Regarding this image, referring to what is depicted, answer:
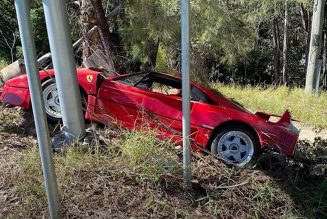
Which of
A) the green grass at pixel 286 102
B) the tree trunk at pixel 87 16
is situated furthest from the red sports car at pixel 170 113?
the green grass at pixel 286 102

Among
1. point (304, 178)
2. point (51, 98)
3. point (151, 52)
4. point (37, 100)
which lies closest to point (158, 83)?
point (51, 98)

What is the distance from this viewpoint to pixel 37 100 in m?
3.84

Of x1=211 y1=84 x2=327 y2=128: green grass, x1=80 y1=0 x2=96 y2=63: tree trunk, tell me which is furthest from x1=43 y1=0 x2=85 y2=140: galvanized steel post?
x1=211 y1=84 x2=327 y2=128: green grass

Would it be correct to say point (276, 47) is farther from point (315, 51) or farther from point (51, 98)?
point (51, 98)

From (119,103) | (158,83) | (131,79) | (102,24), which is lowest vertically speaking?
(119,103)

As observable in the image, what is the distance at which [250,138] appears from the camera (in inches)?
226

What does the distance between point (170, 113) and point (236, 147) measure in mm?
993

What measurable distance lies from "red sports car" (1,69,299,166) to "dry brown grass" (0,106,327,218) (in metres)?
0.39

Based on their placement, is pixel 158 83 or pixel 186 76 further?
pixel 158 83

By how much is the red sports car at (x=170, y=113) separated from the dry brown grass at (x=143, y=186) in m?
0.39

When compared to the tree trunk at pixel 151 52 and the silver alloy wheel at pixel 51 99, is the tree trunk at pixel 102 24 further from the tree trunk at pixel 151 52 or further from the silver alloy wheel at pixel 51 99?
the silver alloy wheel at pixel 51 99

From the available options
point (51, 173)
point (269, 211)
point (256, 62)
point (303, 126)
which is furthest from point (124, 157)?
point (256, 62)

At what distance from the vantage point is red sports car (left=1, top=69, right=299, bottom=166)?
18.9 ft

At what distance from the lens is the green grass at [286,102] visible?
37.0 feet
